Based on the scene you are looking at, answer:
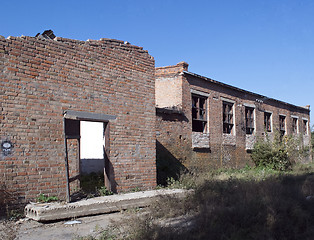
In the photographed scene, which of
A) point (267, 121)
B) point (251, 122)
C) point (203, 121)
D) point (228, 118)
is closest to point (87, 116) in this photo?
point (203, 121)

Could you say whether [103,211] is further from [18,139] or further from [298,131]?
[298,131]

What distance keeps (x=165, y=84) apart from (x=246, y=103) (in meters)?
6.56

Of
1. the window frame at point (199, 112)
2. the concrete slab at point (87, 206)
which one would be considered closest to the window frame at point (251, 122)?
the window frame at point (199, 112)

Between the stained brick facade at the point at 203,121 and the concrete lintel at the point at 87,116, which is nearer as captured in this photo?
the concrete lintel at the point at 87,116

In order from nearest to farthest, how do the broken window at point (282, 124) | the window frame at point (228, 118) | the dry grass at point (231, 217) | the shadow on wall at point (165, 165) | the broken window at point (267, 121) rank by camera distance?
the dry grass at point (231, 217) < the shadow on wall at point (165, 165) < the window frame at point (228, 118) < the broken window at point (267, 121) < the broken window at point (282, 124)

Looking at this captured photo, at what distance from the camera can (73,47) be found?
806 cm

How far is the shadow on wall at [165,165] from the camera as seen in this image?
11.3 m

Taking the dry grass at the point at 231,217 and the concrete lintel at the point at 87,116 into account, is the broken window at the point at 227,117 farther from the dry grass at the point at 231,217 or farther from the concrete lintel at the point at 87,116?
the concrete lintel at the point at 87,116

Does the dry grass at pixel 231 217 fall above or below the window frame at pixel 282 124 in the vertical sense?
below

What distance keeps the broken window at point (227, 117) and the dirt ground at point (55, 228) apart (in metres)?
10.7

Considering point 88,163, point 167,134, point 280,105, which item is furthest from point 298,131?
point 88,163

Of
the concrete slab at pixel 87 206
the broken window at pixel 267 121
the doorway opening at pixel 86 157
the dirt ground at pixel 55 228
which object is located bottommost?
the dirt ground at pixel 55 228

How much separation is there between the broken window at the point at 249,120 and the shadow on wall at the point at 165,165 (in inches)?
286

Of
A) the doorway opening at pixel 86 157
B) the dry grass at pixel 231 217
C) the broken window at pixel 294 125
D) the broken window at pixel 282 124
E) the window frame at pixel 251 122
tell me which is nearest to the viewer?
the dry grass at pixel 231 217
